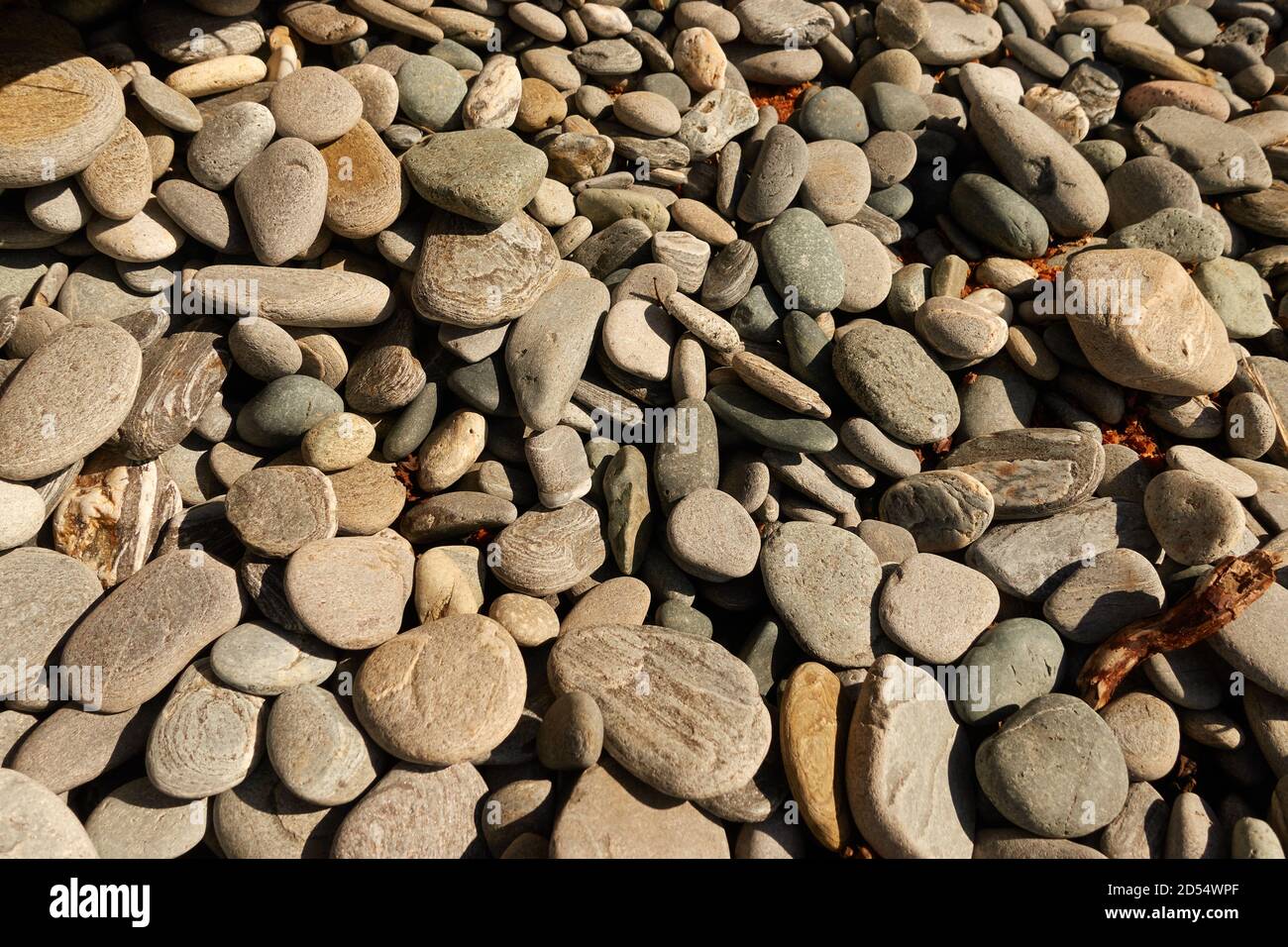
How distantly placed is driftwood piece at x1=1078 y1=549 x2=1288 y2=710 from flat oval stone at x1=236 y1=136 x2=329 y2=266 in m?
4.33

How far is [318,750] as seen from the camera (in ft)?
11.1

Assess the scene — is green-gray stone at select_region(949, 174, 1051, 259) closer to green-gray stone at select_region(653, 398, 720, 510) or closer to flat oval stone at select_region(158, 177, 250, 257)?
green-gray stone at select_region(653, 398, 720, 510)

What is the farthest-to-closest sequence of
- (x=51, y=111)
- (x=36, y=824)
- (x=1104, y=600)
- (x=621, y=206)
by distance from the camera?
(x=621, y=206), (x=1104, y=600), (x=51, y=111), (x=36, y=824)

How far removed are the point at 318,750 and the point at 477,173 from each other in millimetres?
2780

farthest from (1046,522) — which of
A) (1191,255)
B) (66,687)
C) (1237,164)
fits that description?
(66,687)

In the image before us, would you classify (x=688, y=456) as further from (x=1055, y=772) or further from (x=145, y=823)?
(x=145, y=823)

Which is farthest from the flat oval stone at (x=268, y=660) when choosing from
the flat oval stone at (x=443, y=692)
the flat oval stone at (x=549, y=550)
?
the flat oval stone at (x=549, y=550)

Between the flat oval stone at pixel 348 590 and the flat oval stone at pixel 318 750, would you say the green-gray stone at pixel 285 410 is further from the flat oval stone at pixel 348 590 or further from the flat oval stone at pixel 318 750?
the flat oval stone at pixel 318 750

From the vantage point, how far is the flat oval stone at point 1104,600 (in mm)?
3949

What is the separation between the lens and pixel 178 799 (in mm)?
3395

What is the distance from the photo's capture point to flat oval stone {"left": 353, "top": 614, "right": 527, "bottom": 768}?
11.0 feet

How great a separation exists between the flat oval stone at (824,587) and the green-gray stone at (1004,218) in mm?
2254

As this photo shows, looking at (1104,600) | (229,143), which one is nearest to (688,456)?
(1104,600)

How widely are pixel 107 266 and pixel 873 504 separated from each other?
13.8 feet
